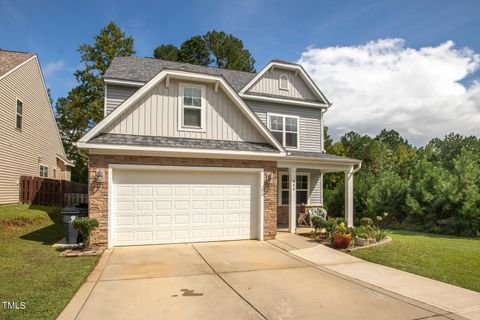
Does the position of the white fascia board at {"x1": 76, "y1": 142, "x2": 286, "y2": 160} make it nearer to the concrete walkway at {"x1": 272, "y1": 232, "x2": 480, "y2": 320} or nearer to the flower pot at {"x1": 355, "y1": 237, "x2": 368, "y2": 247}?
the concrete walkway at {"x1": 272, "y1": 232, "x2": 480, "y2": 320}

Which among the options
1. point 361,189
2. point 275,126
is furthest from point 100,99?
point 361,189

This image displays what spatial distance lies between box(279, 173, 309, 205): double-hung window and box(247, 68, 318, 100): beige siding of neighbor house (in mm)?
4056

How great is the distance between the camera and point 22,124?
1697 cm

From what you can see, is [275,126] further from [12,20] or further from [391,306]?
[12,20]

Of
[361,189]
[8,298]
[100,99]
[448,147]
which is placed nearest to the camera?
[8,298]

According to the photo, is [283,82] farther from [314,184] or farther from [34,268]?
[34,268]

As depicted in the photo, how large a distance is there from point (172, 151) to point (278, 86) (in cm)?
814

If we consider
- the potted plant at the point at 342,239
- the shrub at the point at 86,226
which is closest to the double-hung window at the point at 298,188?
the potted plant at the point at 342,239

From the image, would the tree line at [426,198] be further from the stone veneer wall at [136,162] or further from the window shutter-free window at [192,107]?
the window shutter-free window at [192,107]

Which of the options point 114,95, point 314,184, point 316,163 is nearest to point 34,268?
point 114,95

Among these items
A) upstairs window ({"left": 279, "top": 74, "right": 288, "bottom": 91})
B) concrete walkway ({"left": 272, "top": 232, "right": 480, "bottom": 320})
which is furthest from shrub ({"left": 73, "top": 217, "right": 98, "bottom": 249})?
upstairs window ({"left": 279, "top": 74, "right": 288, "bottom": 91})

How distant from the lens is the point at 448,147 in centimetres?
3706

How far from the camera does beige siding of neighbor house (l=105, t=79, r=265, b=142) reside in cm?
1027

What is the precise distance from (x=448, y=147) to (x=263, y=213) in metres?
34.6
